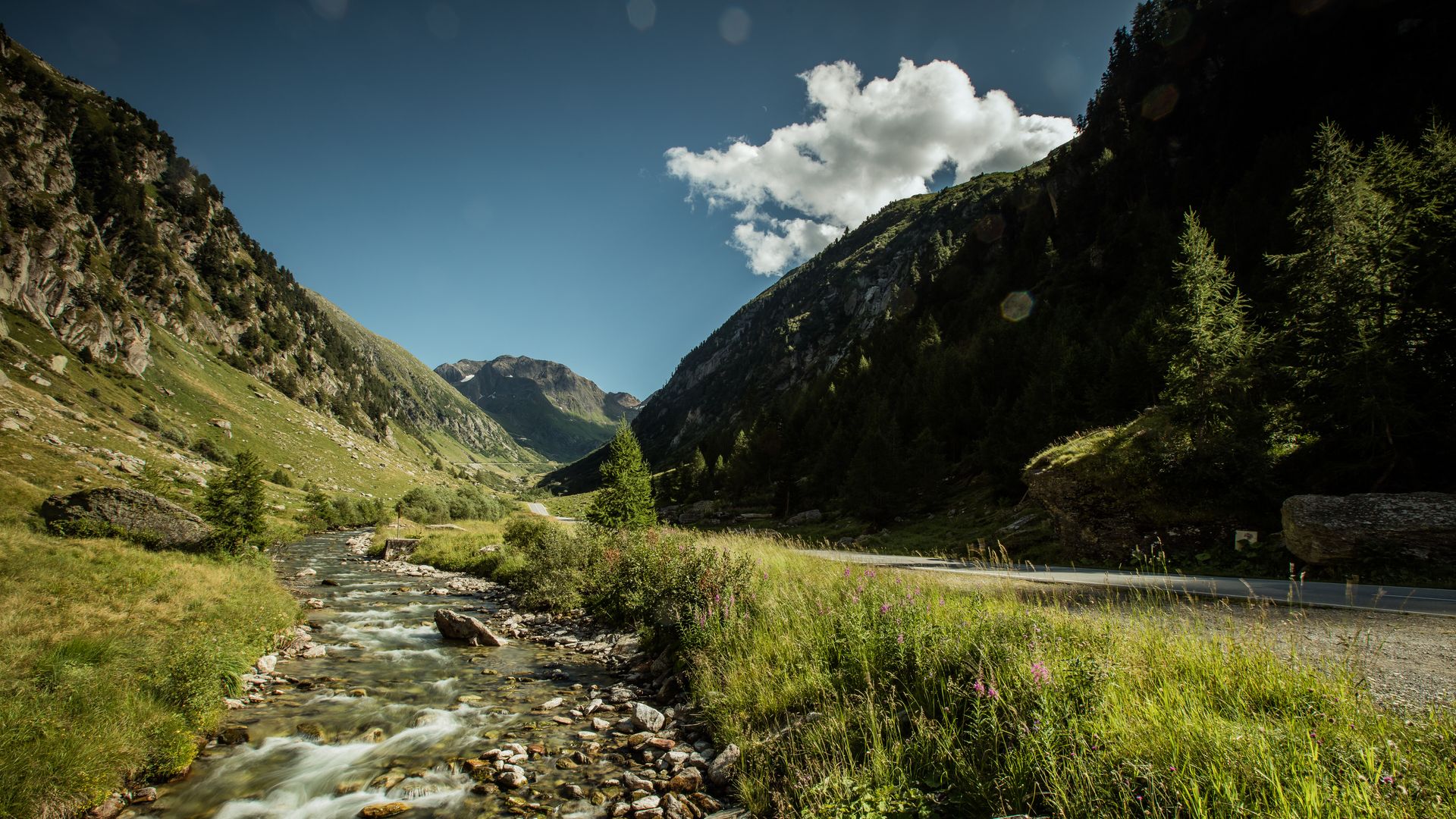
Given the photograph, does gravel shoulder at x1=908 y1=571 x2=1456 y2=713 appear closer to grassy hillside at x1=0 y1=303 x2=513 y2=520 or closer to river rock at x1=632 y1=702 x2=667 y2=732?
river rock at x1=632 y1=702 x2=667 y2=732

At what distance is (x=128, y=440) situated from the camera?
5731 centimetres

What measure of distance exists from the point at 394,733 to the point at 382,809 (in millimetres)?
2605

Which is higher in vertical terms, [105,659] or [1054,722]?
[1054,722]

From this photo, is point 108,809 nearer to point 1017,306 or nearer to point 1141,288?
point 1141,288

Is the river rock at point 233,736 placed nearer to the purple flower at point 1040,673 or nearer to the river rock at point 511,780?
the river rock at point 511,780

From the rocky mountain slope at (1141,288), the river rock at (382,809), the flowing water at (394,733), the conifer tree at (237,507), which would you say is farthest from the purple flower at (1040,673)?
the conifer tree at (237,507)

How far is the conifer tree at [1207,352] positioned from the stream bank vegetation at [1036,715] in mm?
14797

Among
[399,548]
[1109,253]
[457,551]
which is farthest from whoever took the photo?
[1109,253]

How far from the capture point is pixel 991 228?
101312mm

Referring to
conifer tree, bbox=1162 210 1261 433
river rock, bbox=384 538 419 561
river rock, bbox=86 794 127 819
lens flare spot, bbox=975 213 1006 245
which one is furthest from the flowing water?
lens flare spot, bbox=975 213 1006 245

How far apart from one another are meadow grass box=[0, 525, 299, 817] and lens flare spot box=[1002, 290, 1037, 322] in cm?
7610

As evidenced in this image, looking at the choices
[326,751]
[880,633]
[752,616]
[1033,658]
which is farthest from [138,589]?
[1033,658]

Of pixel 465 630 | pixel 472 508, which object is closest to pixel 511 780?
pixel 465 630

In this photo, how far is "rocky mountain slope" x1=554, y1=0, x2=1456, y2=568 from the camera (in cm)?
1694
